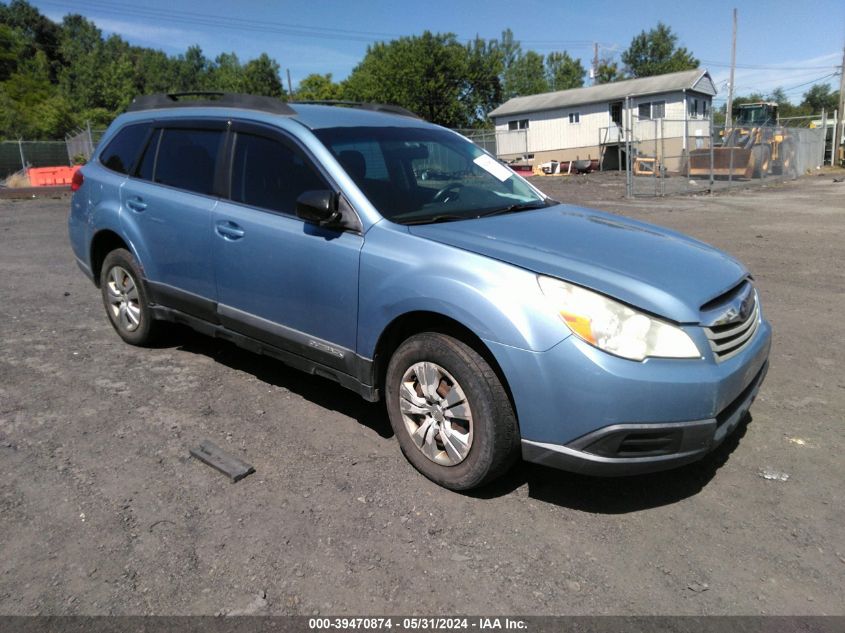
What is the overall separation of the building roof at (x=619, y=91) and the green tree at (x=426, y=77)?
48.7ft

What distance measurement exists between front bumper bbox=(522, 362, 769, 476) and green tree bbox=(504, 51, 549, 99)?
3531 inches

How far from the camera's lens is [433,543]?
9.61 feet

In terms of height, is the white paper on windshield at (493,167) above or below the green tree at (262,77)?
below

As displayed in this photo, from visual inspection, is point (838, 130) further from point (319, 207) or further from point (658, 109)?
point (319, 207)

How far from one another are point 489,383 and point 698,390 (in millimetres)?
886

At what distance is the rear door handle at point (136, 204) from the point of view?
4883mm

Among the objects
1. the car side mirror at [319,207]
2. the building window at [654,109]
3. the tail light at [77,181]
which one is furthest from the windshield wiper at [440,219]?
the building window at [654,109]

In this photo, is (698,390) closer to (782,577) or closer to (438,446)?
(782,577)

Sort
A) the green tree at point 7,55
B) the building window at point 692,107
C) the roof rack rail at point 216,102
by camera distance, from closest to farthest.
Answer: the roof rack rail at point 216,102, the building window at point 692,107, the green tree at point 7,55

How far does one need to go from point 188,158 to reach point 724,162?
22189 mm

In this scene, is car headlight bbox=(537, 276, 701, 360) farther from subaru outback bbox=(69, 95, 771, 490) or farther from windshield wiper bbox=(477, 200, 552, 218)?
windshield wiper bbox=(477, 200, 552, 218)

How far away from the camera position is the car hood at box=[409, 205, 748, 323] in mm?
2924

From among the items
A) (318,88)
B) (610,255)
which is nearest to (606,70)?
(318,88)

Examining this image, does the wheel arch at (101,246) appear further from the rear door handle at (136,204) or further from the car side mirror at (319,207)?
the car side mirror at (319,207)
